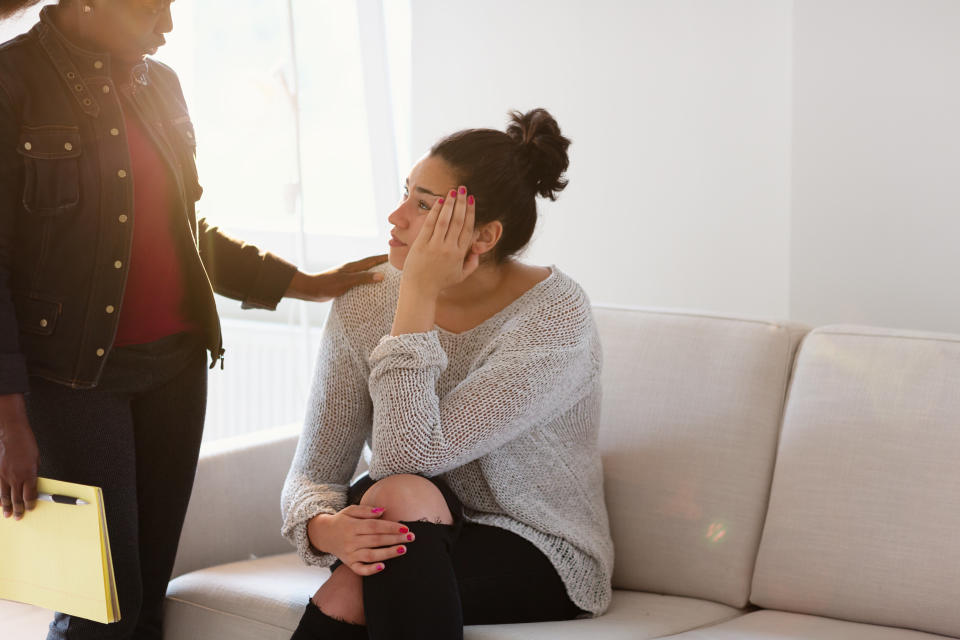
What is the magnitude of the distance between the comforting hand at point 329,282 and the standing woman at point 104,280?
218 mm

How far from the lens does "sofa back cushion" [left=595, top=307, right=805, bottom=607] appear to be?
6.00 ft

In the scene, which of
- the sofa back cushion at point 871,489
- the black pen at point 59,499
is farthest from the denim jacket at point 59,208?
the sofa back cushion at point 871,489

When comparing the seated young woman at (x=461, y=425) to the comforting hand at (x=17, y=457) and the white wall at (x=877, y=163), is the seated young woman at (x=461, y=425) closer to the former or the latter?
the comforting hand at (x=17, y=457)

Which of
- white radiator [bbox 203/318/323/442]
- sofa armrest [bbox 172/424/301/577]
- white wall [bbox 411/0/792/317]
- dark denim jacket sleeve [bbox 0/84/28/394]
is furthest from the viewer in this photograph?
white radiator [bbox 203/318/323/442]

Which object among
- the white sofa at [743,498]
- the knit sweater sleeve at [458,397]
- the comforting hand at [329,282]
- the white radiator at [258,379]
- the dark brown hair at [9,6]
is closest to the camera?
the dark brown hair at [9,6]

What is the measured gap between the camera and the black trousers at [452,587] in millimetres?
1419

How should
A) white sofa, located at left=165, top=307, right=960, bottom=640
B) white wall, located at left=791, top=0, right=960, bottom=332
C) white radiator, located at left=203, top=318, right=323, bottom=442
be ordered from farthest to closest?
white radiator, located at left=203, top=318, right=323, bottom=442
white wall, located at left=791, top=0, right=960, bottom=332
white sofa, located at left=165, top=307, right=960, bottom=640

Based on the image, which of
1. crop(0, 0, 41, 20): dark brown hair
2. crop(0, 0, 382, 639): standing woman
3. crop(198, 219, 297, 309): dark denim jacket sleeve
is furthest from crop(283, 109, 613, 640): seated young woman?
crop(0, 0, 41, 20): dark brown hair

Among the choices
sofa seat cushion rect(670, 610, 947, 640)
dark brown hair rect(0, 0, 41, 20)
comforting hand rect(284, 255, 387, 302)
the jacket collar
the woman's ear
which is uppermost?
dark brown hair rect(0, 0, 41, 20)

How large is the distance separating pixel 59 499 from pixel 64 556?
8 centimetres

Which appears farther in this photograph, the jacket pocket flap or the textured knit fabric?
the textured knit fabric

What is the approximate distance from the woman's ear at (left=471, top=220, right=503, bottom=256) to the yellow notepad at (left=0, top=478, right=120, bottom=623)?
0.70 meters

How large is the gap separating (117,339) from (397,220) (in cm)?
47

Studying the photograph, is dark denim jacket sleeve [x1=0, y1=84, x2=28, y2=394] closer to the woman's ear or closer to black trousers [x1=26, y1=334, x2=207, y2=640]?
black trousers [x1=26, y1=334, x2=207, y2=640]
